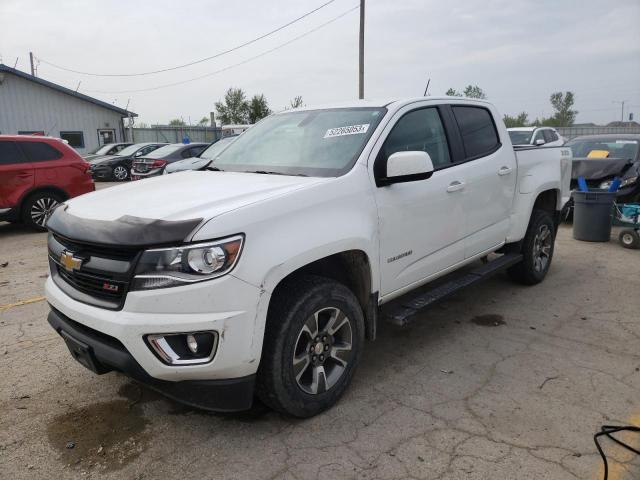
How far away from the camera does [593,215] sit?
24.5 ft

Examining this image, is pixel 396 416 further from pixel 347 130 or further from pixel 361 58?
pixel 361 58

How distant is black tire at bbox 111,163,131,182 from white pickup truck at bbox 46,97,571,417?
15886 millimetres

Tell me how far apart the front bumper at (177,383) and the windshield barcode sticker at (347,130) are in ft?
5.89

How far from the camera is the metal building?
2305 centimetres

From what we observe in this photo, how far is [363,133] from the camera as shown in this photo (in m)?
3.36

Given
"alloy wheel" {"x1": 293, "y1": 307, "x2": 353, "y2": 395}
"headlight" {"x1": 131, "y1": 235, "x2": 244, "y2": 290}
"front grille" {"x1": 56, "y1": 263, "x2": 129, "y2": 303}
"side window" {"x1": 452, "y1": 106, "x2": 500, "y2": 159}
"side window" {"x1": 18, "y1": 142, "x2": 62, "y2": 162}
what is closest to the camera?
"headlight" {"x1": 131, "y1": 235, "x2": 244, "y2": 290}

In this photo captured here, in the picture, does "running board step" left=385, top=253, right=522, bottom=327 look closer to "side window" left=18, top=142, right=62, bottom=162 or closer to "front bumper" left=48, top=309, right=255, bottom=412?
"front bumper" left=48, top=309, right=255, bottom=412

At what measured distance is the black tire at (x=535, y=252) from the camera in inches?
200

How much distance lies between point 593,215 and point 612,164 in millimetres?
1612

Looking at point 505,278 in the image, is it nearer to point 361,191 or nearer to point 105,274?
point 361,191

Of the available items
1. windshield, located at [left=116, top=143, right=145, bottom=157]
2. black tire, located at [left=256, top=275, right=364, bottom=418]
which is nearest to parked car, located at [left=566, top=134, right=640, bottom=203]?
black tire, located at [left=256, top=275, right=364, bottom=418]

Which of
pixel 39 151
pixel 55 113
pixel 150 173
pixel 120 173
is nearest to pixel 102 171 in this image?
pixel 120 173

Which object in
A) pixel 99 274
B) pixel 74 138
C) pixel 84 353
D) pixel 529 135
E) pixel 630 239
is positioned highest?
pixel 74 138

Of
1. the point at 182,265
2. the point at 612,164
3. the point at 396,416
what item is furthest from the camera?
the point at 612,164
